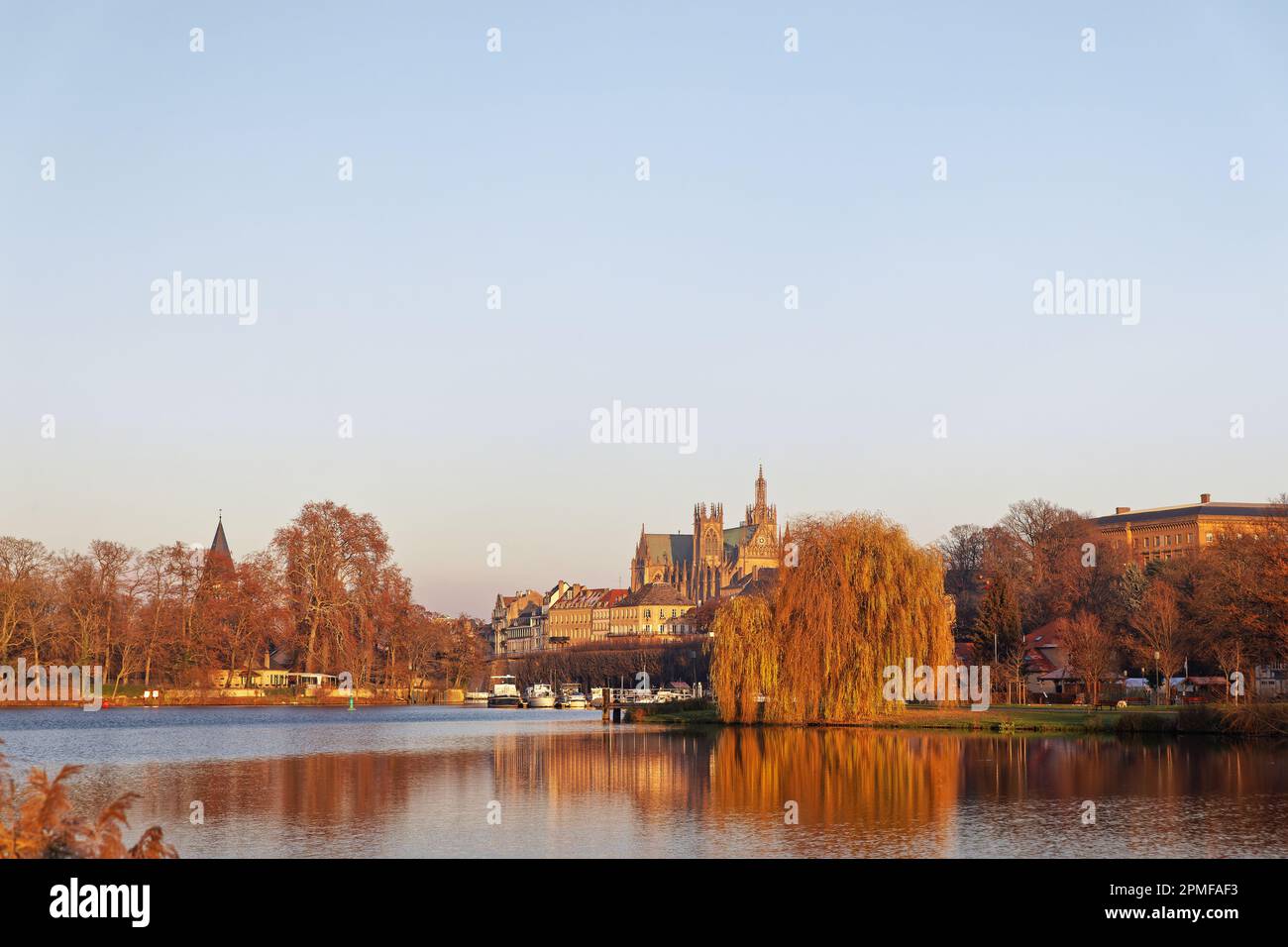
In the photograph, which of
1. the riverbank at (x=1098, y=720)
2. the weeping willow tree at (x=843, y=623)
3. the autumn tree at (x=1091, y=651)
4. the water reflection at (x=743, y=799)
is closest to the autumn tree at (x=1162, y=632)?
the autumn tree at (x=1091, y=651)

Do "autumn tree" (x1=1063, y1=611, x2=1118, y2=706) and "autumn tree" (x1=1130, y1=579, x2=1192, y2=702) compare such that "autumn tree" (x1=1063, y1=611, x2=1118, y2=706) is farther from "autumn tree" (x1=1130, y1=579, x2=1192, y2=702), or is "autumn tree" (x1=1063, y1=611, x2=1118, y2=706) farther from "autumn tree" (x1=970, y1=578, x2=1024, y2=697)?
"autumn tree" (x1=970, y1=578, x2=1024, y2=697)

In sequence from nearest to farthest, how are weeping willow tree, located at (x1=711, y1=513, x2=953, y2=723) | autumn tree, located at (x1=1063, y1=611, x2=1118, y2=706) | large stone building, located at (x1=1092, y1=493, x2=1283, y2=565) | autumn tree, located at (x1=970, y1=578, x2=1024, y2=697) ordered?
weeping willow tree, located at (x1=711, y1=513, x2=953, y2=723), autumn tree, located at (x1=1063, y1=611, x2=1118, y2=706), autumn tree, located at (x1=970, y1=578, x2=1024, y2=697), large stone building, located at (x1=1092, y1=493, x2=1283, y2=565)

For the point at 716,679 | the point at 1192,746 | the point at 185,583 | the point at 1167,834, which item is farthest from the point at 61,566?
the point at 1167,834

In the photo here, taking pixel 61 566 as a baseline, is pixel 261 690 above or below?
below

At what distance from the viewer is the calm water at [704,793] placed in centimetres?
2638

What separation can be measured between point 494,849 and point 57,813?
9903 mm

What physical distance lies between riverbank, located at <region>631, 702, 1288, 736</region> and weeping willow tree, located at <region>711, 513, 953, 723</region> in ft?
7.57

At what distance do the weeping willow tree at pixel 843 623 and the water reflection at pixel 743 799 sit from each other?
6106mm

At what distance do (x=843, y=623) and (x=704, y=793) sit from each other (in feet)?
79.7

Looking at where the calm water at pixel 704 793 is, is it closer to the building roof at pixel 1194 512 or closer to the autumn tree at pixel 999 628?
the autumn tree at pixel 999 628

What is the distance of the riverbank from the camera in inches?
2090

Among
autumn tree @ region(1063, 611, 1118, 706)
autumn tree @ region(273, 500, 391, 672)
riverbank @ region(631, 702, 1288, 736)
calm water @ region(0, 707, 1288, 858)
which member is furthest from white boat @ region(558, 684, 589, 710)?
calm water @ region(0, 707, 1288, 858)

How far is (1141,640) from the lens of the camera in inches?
3275
